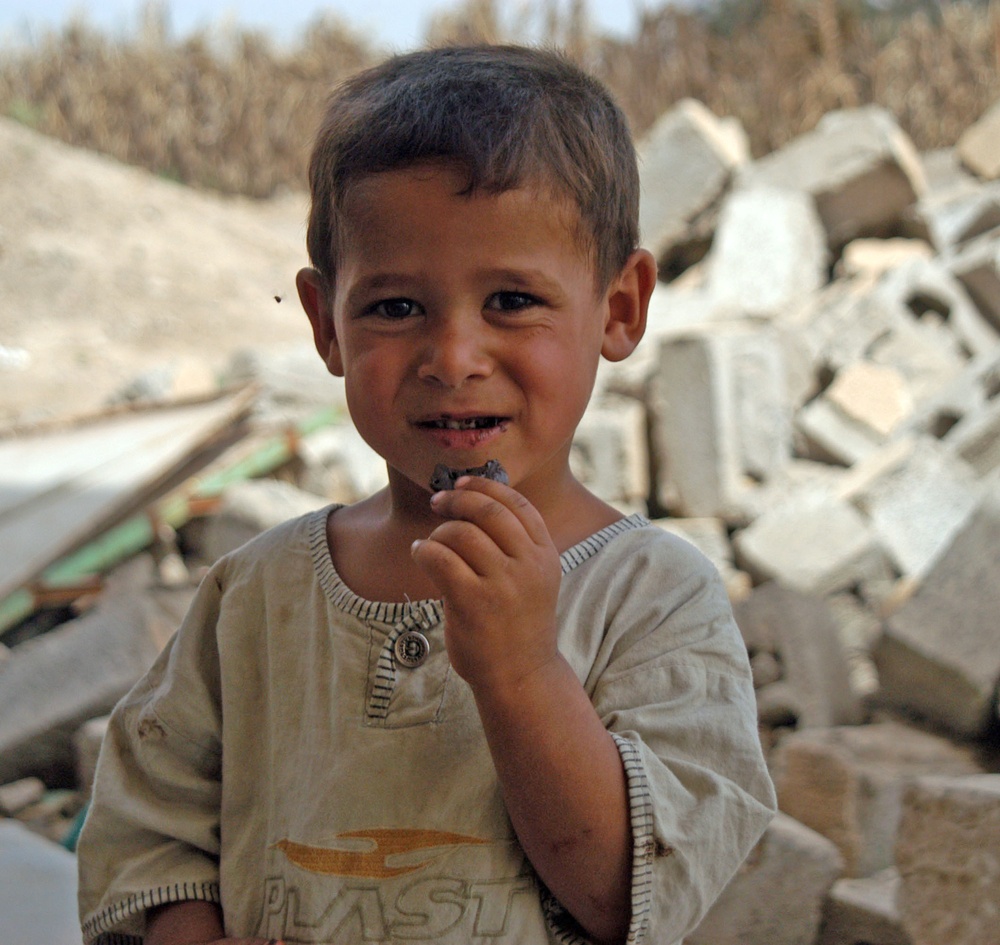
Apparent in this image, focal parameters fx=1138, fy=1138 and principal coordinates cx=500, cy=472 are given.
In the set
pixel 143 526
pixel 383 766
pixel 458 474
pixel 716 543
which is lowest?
pixel 716 543

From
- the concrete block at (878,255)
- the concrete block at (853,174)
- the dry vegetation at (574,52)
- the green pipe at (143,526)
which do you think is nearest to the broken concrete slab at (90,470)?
the green pipe at (143,526)

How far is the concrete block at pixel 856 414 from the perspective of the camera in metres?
5.80

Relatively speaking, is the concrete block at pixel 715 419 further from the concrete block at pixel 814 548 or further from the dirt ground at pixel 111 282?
the dirt ground at pixel 111 282

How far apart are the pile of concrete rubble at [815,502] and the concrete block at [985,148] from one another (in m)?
0.03

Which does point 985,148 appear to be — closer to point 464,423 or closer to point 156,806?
point 464,423

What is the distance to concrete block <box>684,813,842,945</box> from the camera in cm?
221

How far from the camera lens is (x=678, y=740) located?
4.01ft

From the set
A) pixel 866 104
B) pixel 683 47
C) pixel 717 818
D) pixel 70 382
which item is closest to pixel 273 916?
pixel 717 818

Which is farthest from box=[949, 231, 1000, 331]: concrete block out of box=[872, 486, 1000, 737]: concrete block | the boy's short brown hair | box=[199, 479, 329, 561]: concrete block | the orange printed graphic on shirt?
the orange printed graphic on shirt

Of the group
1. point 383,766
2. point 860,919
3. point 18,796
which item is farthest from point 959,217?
point 383,766

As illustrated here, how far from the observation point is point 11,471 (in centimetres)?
505

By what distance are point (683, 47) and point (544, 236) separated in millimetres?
13205

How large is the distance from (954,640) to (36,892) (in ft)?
8.58

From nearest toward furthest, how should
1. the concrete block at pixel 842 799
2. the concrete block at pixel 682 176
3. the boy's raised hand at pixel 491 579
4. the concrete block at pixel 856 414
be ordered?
the boy's raised hand at pixel 491 579 < the concrete block at pixel 842 799 < the concrete block at pixel 856 414 < the concrete block at pixel 682 176
